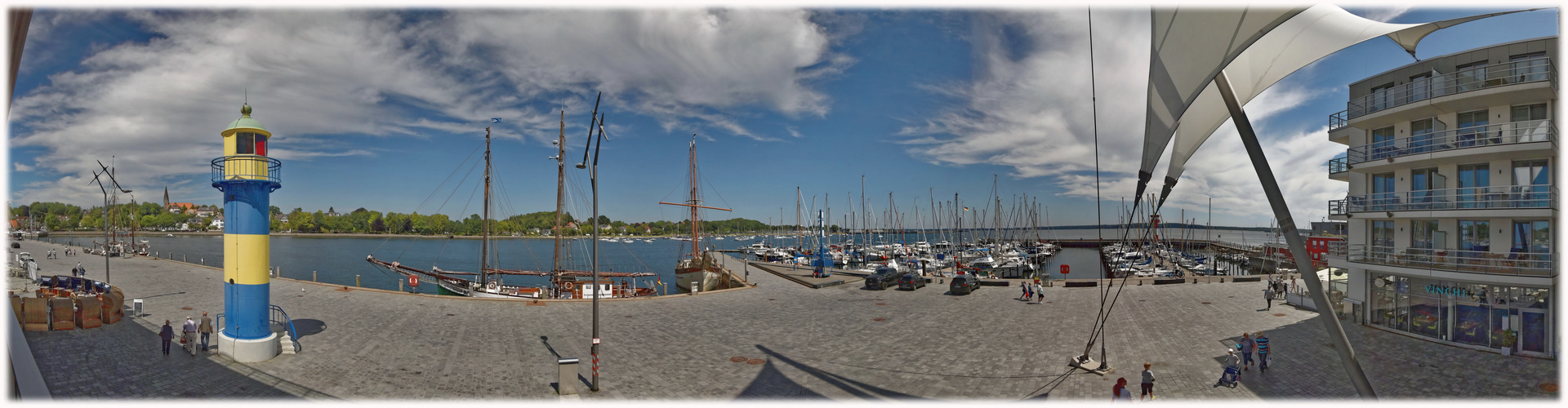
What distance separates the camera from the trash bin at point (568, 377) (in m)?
11.6

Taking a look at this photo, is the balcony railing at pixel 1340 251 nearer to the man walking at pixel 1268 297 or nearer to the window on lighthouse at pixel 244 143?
the man walking at pixel 1268 297

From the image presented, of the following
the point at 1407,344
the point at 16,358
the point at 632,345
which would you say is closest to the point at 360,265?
the point at 632,345

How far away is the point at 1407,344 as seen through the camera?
621 inches

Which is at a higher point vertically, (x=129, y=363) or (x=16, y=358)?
(x=16, y=358)

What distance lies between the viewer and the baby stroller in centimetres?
1212

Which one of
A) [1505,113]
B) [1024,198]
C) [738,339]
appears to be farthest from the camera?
[1024,198]

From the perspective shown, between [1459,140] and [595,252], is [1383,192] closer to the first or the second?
[1459,140]

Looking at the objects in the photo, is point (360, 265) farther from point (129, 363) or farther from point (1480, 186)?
point (1480, 186)

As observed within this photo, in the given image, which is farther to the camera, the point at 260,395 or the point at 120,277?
the point at 120,277

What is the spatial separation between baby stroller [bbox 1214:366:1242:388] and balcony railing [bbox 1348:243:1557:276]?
9.07 m

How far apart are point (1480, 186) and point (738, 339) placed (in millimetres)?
20479

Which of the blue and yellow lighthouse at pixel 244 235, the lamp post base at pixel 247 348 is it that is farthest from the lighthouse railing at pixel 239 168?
the lamp post base at pixel 247 348

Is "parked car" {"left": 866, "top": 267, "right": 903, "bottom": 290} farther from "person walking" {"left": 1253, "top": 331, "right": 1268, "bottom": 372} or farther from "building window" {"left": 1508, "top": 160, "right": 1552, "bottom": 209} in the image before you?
"building window" {"left": 1508, "top": 160, "right": 1552, "bottom": 209}

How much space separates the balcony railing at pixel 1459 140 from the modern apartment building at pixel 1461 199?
0.09 feet
